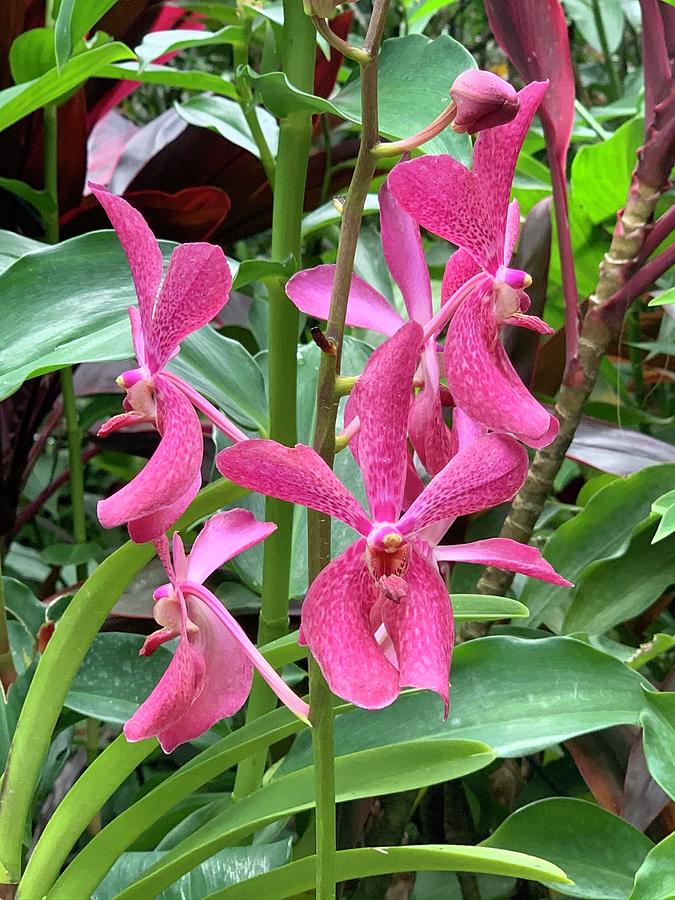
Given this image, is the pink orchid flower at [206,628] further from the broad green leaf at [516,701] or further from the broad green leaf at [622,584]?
the broad green leaf at [622,584]

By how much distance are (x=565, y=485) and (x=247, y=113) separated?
1.75ft

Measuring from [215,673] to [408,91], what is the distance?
0.30 metres

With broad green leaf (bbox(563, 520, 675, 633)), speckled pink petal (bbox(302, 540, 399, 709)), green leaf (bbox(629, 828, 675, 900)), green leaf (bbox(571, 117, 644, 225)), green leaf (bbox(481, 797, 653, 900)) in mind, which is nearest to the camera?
speckled pink petal (bbox(302, 540, 399, 709))

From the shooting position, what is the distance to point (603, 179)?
799 mm

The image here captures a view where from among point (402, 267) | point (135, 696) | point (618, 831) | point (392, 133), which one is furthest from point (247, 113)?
point (618, 831)

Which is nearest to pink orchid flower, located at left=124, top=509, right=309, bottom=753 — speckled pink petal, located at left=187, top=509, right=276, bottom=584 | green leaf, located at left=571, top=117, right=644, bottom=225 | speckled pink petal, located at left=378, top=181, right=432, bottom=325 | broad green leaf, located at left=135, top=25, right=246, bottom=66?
speckled pink petal, located at left=187, top=509, right=276, bottom=584

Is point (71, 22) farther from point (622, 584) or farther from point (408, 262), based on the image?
point (622, 584)

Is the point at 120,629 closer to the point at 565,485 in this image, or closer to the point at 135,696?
the point at 135,696

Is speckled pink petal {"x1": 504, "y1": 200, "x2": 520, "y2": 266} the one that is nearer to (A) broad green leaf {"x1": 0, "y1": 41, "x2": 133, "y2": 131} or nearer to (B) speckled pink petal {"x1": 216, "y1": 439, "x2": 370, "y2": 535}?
(B) speckled pink petal {"x1": 216, "y1": 439, "x2": 370, "y2": 535}

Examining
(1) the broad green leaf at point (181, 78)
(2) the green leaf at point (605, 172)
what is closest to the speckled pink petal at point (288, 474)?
(1) the broad green leaf at point (181, 78)

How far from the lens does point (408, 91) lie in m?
0.43

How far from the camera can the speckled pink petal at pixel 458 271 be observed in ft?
1.05

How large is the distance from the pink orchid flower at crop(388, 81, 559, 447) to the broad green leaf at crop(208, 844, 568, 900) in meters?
0.16

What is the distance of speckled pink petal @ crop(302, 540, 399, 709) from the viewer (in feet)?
0.79
